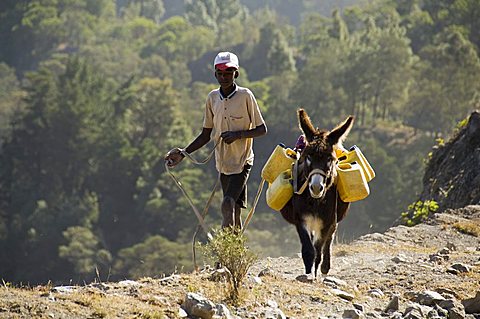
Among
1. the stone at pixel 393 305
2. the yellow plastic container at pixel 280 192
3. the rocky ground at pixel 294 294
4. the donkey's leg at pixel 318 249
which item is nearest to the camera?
the rocky ground at pixel 294 294

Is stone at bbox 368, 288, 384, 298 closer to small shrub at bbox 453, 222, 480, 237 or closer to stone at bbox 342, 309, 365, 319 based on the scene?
stone at bbox 342, 309, 365, 319

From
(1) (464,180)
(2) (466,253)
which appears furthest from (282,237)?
(2) (466,253)

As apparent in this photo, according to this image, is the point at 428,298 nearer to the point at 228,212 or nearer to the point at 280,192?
the point at 280,192

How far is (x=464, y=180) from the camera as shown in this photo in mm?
13984

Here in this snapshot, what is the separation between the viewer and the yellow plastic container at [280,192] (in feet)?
25.1

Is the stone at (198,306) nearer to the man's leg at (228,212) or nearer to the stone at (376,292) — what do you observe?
the man's leg at (228,212)

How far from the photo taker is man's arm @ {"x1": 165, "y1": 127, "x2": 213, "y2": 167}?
7.32 meters

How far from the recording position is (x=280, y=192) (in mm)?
7652

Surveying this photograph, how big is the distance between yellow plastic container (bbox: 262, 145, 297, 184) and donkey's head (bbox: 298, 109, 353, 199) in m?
0.57

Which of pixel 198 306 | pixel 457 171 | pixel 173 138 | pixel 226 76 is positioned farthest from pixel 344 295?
pixel 173 138

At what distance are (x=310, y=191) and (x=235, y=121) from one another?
884 mm

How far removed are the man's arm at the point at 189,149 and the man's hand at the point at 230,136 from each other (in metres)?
0.37

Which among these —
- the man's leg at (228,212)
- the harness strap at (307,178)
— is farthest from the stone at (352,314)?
the man's leg at (228,212)

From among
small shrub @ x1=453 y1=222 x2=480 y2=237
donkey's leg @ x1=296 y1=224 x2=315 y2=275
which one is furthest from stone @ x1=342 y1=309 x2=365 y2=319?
small shrub @ x1=453 y1=222 x2=480 y2=237
